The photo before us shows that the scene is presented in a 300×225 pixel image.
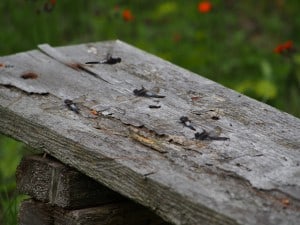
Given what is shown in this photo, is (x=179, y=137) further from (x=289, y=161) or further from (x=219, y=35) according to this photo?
(x=219, y=35)

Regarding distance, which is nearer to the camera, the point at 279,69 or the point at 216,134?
the point at 216,134

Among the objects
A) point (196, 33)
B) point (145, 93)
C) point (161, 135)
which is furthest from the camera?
point (196, 33)

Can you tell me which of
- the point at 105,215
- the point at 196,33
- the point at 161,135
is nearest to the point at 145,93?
the point at 161,135

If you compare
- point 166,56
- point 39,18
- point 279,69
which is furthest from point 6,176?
point 279,69

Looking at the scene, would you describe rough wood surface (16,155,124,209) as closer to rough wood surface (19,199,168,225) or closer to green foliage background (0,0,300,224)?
rough wood surface (19,199,168,225)

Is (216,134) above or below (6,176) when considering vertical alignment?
above

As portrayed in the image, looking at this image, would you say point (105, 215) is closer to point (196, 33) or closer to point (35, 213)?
point (35, 213)
